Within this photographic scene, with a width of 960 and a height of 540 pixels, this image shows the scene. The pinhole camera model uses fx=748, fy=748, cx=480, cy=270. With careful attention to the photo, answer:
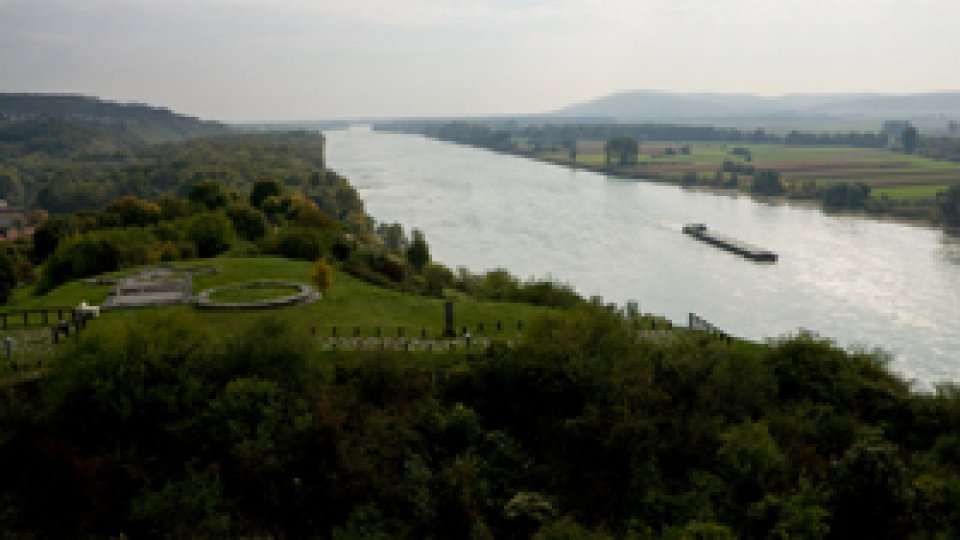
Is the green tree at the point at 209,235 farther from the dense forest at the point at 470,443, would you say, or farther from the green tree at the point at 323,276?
the dense forest at the point at 470,443

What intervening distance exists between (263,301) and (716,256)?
→ 121 ft

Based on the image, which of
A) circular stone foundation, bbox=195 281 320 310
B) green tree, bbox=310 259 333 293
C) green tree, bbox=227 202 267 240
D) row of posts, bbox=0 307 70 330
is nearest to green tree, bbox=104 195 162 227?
green tree, bbox=227 202 267 240

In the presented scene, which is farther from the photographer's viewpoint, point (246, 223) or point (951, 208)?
point (951, 208)

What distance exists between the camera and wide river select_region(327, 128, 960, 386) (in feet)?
119

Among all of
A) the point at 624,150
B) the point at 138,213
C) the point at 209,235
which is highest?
the point at 624,150

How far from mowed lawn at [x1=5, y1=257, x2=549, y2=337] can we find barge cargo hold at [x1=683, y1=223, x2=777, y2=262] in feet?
102

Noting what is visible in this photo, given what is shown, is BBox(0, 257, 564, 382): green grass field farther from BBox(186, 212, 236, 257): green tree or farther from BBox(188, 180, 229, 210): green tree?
BBox(188, 180, 229, 210): green tree

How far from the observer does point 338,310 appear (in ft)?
72.5

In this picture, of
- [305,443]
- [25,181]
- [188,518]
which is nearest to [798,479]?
[305,443]

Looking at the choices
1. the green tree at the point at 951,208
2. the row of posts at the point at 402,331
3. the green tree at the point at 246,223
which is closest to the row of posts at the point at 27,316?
the row of posts at the point at 402,331

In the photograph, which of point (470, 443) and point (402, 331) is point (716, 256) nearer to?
point (402, 331)

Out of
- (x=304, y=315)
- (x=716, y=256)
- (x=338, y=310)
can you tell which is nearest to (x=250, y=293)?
(x=304, y=315)

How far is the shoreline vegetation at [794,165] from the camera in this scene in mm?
66250

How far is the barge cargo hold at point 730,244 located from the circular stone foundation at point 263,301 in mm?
35502
